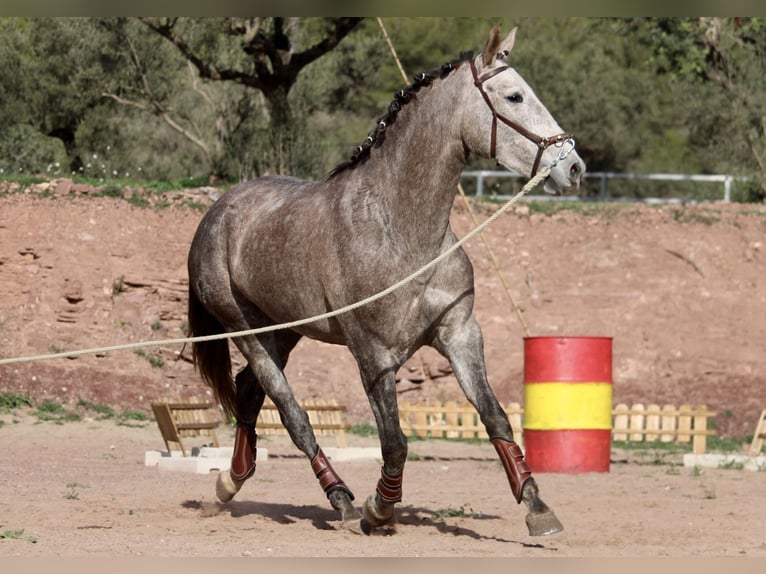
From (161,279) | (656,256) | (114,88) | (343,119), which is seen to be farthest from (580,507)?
(343,119)

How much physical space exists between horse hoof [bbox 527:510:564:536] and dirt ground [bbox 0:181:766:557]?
0.45ft

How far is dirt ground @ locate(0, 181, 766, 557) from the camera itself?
773 centimetres

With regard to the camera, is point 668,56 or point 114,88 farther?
point 668,56

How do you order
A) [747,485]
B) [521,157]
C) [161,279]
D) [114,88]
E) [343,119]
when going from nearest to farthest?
[521,157], [747,485], [161,279], [114,88], [343,119]

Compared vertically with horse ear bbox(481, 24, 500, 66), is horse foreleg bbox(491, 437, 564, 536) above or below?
below

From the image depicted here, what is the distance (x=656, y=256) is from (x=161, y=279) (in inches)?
345

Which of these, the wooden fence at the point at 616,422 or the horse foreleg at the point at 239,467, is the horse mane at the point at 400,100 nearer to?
the horse foreleg at the point at 239,467

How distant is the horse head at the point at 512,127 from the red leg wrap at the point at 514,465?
59.5 inches

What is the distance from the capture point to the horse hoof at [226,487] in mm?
8750

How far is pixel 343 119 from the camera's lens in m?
38.3

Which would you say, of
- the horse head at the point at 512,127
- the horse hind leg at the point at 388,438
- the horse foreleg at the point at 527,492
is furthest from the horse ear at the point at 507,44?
the horse foreleg at the point at 527,492

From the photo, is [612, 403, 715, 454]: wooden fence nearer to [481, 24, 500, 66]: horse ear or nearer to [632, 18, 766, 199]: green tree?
[481, 24, 500, 66]: horse ear

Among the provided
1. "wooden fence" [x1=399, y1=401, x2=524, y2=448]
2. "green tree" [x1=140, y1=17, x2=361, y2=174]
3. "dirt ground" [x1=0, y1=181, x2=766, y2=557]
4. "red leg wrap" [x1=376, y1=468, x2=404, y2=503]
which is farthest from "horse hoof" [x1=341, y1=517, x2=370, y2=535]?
"green tree" [x1=140, y1=17, x2=361, y2=174]

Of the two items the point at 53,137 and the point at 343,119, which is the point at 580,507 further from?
the point at 343,119
